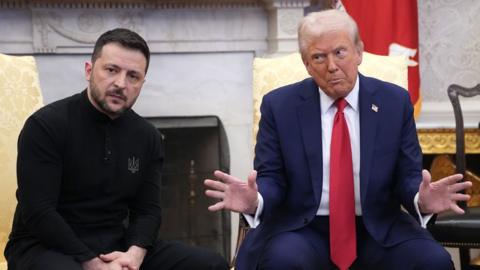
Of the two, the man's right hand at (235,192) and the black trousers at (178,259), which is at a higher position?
the man's right hand at (235,192)

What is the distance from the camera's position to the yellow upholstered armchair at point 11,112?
2.77 m

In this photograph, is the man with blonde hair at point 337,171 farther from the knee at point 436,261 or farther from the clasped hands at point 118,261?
the clasped hands at point 118,261

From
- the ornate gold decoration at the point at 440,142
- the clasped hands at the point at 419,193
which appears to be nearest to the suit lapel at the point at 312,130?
the clasped hands at the point at 419,193

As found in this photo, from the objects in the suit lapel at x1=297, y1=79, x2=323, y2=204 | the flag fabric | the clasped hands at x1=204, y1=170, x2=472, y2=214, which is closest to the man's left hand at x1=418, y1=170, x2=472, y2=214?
the clasped hands at x1=204, y1=170, x2=472, y2=214

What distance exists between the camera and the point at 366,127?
2434 mm

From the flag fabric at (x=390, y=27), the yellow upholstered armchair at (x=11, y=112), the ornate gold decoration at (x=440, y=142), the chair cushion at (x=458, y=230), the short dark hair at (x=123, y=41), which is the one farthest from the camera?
the ornate gold decoration at (x=440, y=142)

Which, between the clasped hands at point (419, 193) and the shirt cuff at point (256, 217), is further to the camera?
the shirt cuff at point (256, 217)

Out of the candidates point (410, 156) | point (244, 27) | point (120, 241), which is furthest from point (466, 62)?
point (120, 241)

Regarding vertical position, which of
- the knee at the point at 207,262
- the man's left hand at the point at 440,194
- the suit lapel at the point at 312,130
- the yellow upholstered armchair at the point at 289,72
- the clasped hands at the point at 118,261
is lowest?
the knee at the point at 207,262

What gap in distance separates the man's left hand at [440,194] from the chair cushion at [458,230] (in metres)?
0.78

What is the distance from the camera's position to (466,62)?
4613mm

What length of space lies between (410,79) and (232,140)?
1.01m

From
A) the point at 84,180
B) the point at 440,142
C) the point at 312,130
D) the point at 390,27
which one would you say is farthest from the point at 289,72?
the point at 440,142

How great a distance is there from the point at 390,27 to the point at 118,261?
2.34 m
